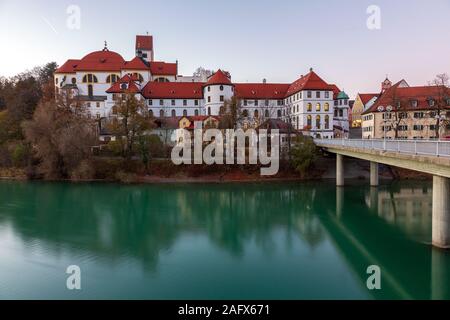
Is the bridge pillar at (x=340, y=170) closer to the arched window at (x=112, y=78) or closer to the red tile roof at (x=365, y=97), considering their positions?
the red tile roof at (x=365, y=97)

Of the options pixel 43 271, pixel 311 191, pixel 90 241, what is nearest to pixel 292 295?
pixel 43 271

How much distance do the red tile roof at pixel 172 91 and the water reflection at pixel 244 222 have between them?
2853 centimetres

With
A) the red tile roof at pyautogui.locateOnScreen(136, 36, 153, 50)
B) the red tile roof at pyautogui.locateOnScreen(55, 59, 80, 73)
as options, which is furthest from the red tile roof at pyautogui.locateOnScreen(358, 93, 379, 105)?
the red tile roof at pyautogui.locateOnScreen(55, 59, 80, 73)

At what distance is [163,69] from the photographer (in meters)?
70.0

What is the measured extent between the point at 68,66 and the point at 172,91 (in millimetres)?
20329

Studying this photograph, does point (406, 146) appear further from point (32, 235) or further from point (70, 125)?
point (70, 125)

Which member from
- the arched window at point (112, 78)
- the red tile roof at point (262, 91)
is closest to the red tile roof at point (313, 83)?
the red tile roof at point (262, 91)

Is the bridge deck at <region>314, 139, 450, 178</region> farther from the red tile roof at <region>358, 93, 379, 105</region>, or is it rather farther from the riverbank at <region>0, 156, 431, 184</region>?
the red tile roof at <region>358, 93, 379, 105</region>

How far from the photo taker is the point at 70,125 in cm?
4019

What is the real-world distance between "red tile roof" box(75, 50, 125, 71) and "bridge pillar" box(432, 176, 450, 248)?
59259 mm

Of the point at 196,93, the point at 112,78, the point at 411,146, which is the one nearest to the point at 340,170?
the point at 411,146

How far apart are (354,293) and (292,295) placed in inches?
84.4

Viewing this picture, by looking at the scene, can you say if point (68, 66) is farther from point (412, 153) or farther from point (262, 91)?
point (412, 153)

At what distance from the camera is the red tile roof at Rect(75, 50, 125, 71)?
62.4 metres
